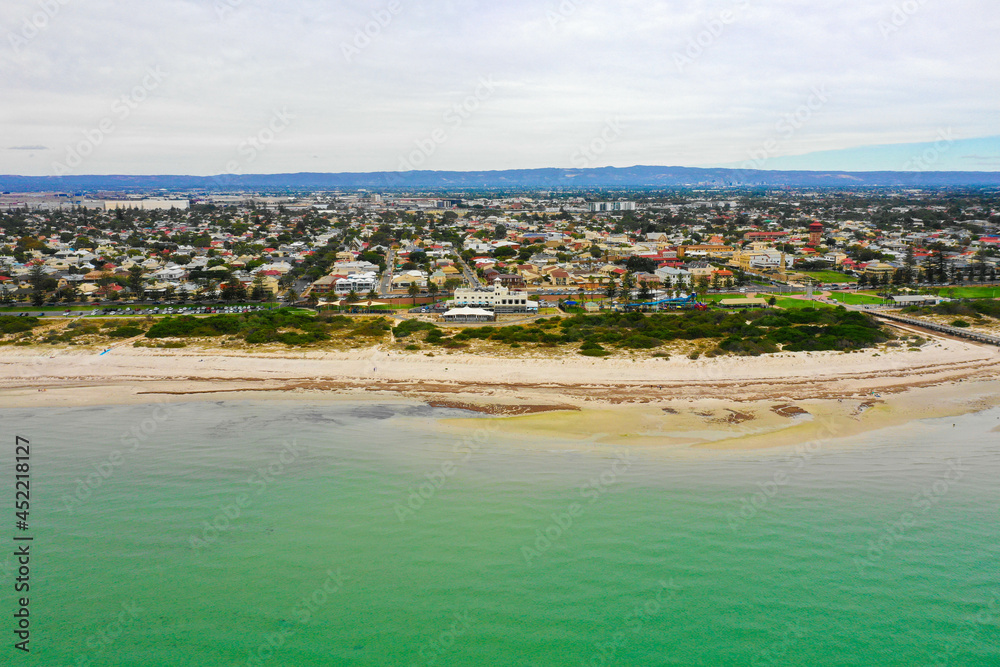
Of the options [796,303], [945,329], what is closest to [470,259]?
[796,303]

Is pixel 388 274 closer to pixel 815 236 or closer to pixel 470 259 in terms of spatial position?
pixel 470 259

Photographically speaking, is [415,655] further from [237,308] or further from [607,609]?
[237,308]

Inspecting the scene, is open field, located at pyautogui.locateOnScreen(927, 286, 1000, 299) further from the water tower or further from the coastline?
the water tower

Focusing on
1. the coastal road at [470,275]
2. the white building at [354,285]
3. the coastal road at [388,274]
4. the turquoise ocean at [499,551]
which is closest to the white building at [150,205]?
the coastal road at [388,274]

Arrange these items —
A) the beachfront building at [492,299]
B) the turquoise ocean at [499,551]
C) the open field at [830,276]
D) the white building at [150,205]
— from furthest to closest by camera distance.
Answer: the white building at [150,205] → the open field at [830,276] → the beachfront building at [492,299] → the turquoise ocean at [499,551]

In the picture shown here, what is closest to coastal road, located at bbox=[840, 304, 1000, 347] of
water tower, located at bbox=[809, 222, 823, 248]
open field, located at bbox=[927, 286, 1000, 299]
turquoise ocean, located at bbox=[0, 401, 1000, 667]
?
open field, located at bbox=[927, 286, 1000, 299]

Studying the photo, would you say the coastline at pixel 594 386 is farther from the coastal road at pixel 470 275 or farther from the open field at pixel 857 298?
the coastal road at pixel 470 275
